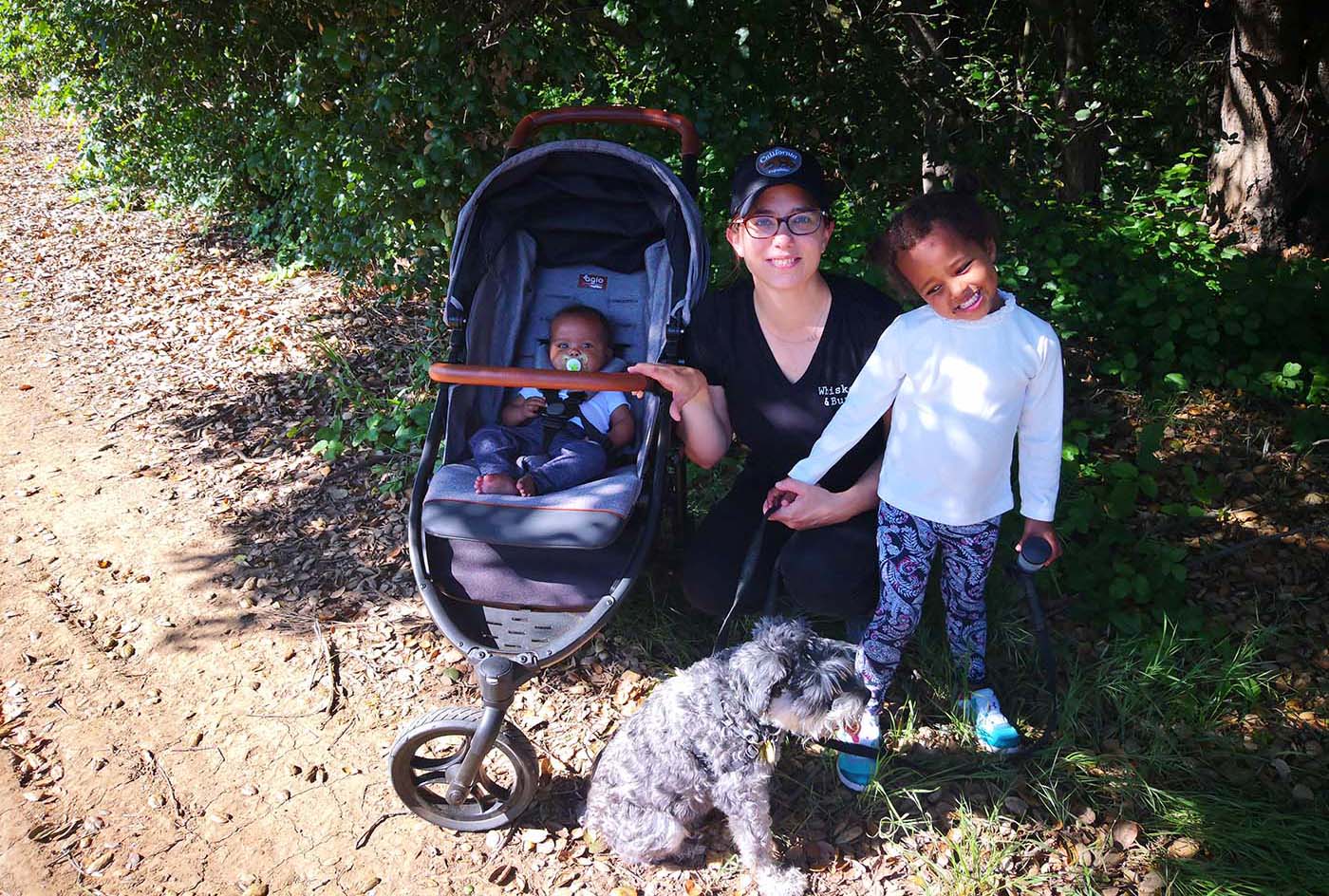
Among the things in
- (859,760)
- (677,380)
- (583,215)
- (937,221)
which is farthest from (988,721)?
(583,215)

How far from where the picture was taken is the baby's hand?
11.0 feet

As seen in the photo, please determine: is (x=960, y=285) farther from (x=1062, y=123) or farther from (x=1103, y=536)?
(x=1062, y=123)

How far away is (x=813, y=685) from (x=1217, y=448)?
300cm

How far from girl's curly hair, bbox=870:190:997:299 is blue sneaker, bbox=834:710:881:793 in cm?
148

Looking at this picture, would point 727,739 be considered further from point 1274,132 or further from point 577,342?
point 1274,132

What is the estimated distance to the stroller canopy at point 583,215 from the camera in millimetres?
3197

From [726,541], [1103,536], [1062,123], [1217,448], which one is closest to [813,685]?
[726,541]

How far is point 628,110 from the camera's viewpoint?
3488 mm

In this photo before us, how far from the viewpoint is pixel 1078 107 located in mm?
4996

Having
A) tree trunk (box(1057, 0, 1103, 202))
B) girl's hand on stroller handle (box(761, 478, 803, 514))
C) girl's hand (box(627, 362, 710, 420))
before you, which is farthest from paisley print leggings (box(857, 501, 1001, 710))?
tree trunk (box(1057, 0, 1103, 202))

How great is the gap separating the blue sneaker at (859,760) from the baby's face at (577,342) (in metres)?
1.63

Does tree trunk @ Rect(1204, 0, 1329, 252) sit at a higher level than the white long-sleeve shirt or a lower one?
higher

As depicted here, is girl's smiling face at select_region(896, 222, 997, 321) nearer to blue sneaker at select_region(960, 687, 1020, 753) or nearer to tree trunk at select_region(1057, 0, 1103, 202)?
blue sneaker at select_region(960, 687, 1020, 753)

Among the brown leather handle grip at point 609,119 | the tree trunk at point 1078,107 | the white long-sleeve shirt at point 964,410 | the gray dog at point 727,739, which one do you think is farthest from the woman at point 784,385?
the tree trunk at point 1078,107
